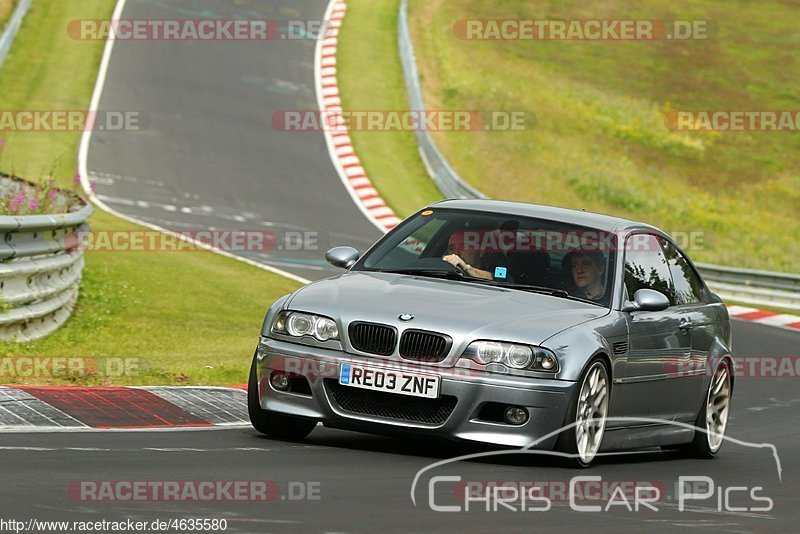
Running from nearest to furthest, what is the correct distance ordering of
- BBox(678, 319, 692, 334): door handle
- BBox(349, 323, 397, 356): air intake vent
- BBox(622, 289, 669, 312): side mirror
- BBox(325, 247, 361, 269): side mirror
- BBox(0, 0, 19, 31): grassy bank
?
1. BBox(349, 323, 397, 356): air intake vent
2. BBox(622, 289, 669, 312): side mirror
3. BBox(325, 247, 361, 269): side mirror
4. BBox(678, 319, 692, 334): door handle
5. BBox(0, 0, 19, 31): grassy bank

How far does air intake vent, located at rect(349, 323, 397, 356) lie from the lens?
8.00 metres

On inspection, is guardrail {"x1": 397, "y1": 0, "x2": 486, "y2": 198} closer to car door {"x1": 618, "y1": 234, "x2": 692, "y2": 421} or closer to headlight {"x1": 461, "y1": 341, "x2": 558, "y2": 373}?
car door {"x1": 618, "y1": 234, "x2": 692, "y2": 421}

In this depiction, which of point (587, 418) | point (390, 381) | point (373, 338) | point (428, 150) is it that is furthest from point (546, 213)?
point (428, 150)

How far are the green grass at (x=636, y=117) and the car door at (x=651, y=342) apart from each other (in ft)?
65.6

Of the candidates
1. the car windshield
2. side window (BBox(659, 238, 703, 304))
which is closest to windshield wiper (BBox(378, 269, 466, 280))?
the car windshield

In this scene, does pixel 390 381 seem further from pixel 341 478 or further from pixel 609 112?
→ pixel 609 112

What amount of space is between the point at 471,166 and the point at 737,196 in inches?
280

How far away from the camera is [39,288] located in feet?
43.4

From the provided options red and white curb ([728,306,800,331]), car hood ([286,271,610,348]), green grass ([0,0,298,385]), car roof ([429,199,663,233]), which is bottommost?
red and white curb ([728,306,800,331])

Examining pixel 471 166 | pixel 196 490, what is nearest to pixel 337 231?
pixel 471 166

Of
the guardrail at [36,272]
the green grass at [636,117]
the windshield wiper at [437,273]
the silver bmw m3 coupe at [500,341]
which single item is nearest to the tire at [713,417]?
the silver bmw m3 coupe at [500,341]

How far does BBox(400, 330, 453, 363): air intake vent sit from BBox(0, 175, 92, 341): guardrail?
5.21 meters

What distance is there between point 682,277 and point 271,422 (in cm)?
324

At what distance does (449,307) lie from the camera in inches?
323
